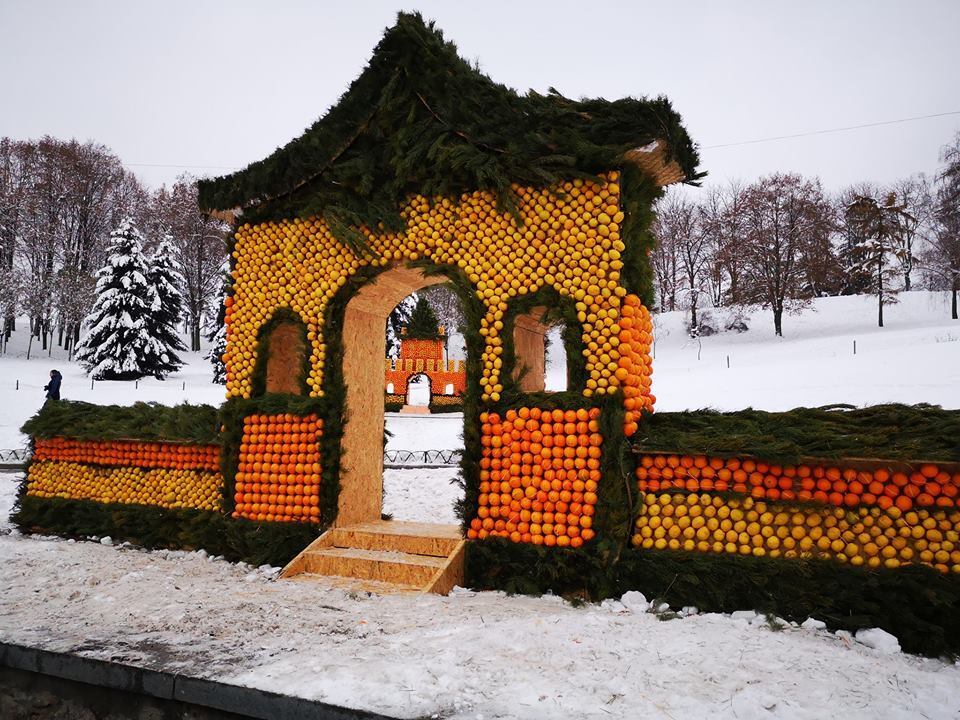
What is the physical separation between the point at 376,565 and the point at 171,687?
2554 mm

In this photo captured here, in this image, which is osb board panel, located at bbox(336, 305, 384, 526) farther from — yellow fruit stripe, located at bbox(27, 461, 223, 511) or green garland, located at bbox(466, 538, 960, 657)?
green garland, located at bbox(466, 538, 960, 657)

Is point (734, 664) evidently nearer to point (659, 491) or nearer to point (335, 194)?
point (659, 491)

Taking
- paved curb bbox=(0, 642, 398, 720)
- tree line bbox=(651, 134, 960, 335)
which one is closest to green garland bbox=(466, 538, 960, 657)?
paved curb bbox=(0, 642, 398, 720)

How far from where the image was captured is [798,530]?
4676 millimetres

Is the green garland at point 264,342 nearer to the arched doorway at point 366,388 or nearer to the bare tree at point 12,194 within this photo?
the arched doorway at point 366,388

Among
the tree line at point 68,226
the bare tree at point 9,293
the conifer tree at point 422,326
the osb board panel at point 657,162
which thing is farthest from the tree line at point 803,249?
the bare tree at point 9,293

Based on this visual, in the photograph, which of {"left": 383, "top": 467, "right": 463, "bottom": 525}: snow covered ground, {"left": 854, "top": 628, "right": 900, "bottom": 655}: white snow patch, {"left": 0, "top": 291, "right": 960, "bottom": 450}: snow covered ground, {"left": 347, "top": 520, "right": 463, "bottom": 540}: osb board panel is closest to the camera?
{"left": 854, "top": 628, "right": 900, "bottom": 655}: white snow patch

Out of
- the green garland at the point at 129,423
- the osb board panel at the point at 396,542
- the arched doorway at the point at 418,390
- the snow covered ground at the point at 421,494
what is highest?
the arched doorway at the point at 418,390

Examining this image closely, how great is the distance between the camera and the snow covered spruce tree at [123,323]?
2838 centimetres

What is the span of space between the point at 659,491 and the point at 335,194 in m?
4.59

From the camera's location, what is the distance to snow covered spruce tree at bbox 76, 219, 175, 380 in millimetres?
28375

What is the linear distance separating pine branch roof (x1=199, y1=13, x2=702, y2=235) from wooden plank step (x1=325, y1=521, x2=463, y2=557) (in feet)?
10.7

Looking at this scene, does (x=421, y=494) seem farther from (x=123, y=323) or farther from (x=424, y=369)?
(x=123, y=323)

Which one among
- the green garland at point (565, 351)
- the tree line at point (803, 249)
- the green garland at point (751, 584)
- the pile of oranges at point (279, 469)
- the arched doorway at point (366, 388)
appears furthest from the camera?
the tree line at point (803, 249)
